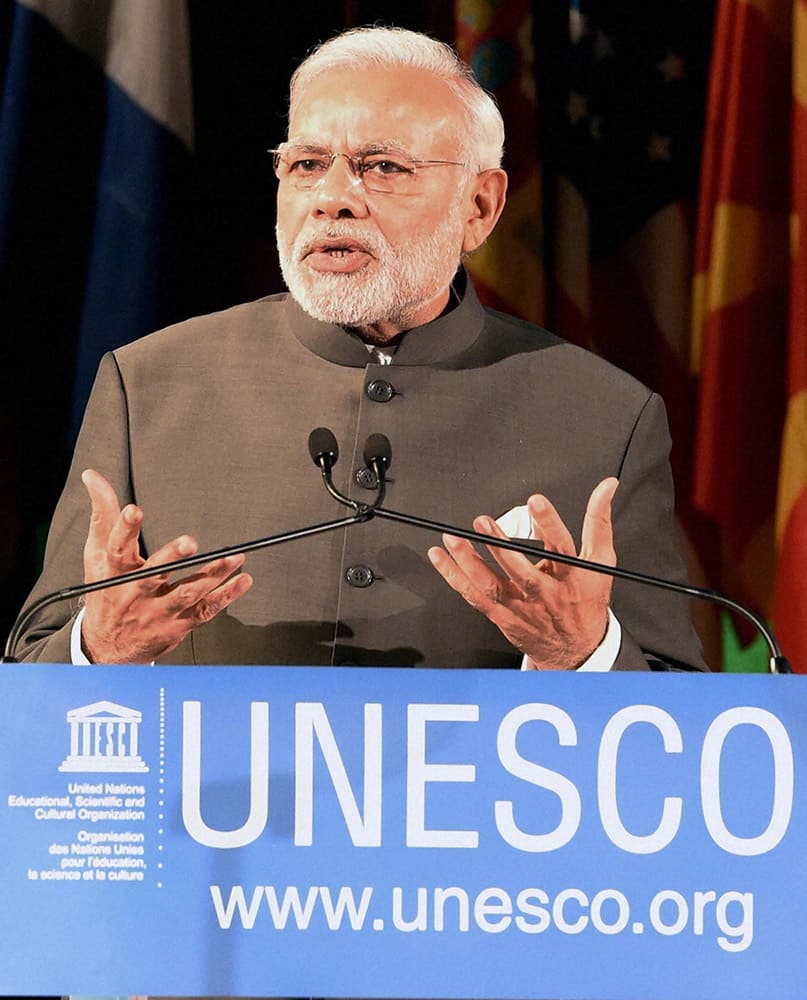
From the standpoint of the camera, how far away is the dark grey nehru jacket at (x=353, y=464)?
181cm

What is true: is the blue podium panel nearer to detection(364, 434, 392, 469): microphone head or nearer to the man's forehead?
detection(364, 434, 392, 469): microphone head

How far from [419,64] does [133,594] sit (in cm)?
90

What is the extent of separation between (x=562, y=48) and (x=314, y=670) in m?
1.78

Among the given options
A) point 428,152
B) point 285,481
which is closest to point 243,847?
point 285,481

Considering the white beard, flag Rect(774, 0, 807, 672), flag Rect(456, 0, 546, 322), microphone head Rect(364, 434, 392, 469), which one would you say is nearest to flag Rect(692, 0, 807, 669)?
flag Rect(774, 0, 807, 672)

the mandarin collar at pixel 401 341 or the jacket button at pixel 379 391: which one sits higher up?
the mandarin collar at pixel 401 341

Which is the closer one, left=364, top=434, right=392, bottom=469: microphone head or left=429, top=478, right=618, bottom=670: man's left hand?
left=364, top=434, right=392, bottom=469: microphone head

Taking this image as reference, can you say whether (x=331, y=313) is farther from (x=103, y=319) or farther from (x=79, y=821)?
(x=79, y=821)

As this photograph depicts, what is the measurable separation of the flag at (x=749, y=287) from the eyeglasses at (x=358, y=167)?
2.59 ft

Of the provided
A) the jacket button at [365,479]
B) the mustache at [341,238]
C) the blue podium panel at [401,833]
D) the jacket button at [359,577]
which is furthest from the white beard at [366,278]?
the blue podium panel at [401,833]

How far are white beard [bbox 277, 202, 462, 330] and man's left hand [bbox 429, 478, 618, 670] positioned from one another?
0.49 m

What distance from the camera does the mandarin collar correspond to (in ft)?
6.31

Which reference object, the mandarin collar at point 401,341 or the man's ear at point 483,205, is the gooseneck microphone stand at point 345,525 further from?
the man's ear at point 483,205

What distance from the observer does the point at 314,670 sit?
1.16 meters
